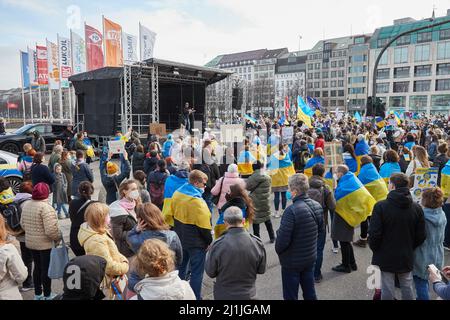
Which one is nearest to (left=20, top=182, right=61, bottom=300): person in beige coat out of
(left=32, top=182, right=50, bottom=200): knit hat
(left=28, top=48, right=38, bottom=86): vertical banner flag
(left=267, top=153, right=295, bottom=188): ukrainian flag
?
(left=32, top=182, right=50, bottom=200): knit hat

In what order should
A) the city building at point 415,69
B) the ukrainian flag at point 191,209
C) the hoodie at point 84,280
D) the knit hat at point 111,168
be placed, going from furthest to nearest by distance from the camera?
the city building at point 415,69 < the knit hat at point 111,168 < the ukrainian flag at point 191,209 < the hoodie at point 84,280

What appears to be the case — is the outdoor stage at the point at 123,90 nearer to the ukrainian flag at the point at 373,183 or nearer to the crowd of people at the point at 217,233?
the crowd of people at the point at 217,233

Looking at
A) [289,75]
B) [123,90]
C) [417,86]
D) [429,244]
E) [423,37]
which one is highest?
[423,37]

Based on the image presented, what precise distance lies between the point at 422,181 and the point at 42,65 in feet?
115

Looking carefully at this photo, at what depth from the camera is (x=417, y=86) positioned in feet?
258

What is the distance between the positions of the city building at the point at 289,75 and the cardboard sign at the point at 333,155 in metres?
108

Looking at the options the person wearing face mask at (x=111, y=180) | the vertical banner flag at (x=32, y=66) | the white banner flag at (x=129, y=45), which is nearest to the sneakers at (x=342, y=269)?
the person wearing face mask at (x=111, y=180)

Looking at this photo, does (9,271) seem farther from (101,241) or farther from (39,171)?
(39,171)

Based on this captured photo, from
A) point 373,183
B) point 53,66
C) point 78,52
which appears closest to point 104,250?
point 373,183

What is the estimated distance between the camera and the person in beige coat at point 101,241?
11.9ft

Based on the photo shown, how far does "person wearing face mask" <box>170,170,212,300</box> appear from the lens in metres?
4.70

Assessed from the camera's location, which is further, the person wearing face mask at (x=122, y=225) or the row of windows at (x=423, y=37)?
the row of windows at (x=423, y=37)

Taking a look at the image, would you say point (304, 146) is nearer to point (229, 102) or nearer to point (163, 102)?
point (229, 102)
